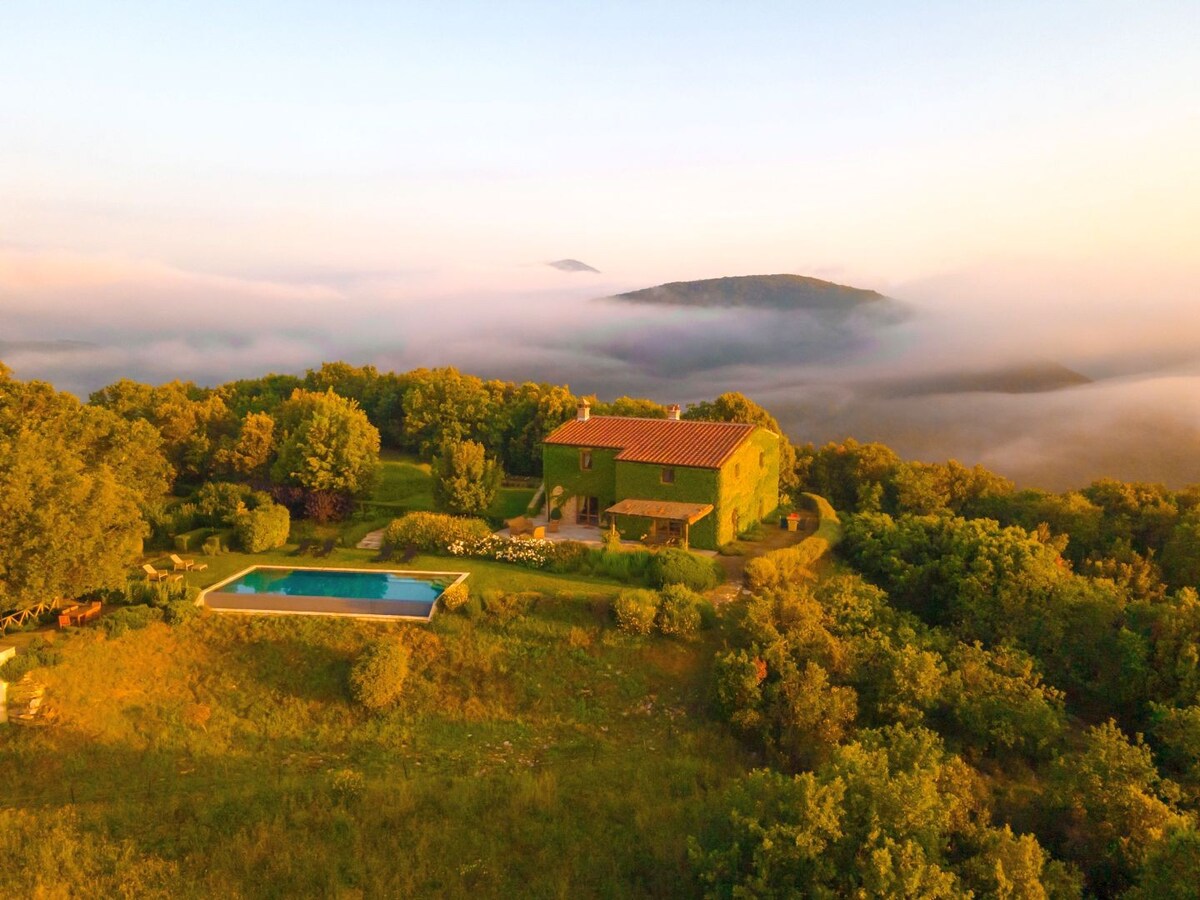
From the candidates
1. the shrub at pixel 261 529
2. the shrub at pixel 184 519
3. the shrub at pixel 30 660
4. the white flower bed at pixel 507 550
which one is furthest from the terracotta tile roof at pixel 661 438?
the shrub at pixel 30 660

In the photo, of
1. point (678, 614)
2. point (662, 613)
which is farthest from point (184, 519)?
point (678, 614)

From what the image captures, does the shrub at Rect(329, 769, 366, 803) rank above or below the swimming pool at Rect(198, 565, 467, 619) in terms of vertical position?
below

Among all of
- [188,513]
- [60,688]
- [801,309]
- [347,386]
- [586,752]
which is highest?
[801,309]

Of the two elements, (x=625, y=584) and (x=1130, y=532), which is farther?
(x=1130, y=532)

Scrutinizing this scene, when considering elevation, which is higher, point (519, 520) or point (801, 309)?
point (801, 309)

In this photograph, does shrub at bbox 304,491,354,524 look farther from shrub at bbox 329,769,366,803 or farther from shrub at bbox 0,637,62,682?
shrub at bbox 329,769,366,803

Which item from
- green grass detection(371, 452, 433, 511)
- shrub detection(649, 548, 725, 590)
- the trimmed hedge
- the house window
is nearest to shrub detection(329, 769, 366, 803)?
shrub detection(649, 548, 725, 590)

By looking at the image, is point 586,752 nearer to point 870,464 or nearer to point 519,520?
point 519,520

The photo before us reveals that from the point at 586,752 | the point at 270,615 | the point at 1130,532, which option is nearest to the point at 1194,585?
the point at 1130,532
